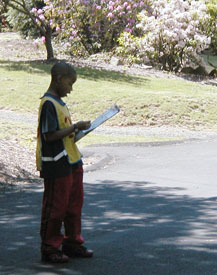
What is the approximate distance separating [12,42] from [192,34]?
418 inches

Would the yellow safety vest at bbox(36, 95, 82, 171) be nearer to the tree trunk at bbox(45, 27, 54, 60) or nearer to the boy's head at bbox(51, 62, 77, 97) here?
the boy's head at bbox(51, 62, 77, 97)

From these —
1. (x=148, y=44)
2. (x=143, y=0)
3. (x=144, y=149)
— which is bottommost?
(x=144, y=149)

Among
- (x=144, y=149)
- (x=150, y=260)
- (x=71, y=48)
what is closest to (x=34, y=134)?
(x=144, y=149)

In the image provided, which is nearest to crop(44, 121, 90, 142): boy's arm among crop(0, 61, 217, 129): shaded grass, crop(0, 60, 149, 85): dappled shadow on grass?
crop(0, 61, 217, 129): shaded grass

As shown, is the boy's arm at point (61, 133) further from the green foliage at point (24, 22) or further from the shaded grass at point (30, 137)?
the green foliage at point (24, 22)

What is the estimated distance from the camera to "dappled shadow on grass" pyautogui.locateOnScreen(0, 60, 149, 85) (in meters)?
25.2

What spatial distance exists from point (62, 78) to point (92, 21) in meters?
27.0

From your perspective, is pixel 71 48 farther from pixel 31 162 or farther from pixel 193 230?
pixel 193 230

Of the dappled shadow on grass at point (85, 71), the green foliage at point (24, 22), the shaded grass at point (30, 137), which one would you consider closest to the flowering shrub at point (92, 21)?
the green foliage at point (24, 22)

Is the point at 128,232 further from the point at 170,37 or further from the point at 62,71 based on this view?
the point at 170,37

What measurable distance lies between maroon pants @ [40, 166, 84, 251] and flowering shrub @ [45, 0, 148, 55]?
25424 mm

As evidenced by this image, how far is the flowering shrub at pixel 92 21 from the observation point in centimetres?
3080

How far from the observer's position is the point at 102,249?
561 centimetres

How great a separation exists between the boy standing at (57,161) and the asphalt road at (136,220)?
25 centimetres
